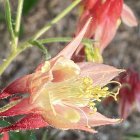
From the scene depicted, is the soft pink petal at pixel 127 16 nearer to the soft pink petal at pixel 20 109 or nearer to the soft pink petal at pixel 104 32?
the soft pink petal at pixel 104 32

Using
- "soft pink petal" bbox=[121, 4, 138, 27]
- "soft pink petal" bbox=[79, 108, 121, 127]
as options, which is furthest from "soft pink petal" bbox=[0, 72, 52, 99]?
"soft pink petal" bbox=[121, 4, 138, 27]

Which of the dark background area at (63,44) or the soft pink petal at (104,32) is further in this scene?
the dark background area at (63,44)

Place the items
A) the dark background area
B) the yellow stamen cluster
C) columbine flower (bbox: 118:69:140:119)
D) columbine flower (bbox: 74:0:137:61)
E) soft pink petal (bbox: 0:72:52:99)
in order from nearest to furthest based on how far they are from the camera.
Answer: soft pink petal (bbox: 0:72:52:99), the yellow stamen cluster, columbine flower (bbox: 74:0:137:61), columbine flower (bbox: 118:69:140:119), the dark background area

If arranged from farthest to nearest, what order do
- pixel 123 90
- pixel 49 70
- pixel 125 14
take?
1. pixel 123 90
2. pixel 125 14
3. pixel 49 70

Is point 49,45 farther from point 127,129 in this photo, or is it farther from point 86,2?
point 86,2

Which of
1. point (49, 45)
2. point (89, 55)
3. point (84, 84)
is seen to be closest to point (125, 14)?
point (89, 55)

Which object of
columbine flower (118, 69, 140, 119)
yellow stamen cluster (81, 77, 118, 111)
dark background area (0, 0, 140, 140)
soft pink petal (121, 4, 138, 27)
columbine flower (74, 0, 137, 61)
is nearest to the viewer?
yellow stamen cluster (81, 77, 118, 111)

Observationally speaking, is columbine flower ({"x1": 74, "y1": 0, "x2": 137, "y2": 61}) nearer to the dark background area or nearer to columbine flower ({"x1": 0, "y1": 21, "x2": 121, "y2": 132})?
columbine flower ({"x1": 0, "y1": 21, "x2": 121, "y2": 132})

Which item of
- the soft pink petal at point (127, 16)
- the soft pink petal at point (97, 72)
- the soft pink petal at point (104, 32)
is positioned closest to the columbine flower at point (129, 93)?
the soft pink petal at point (127, 16)

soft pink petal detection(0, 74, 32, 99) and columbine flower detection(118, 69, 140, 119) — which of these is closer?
soft pink petal detection(0, 74, 32, 99)
